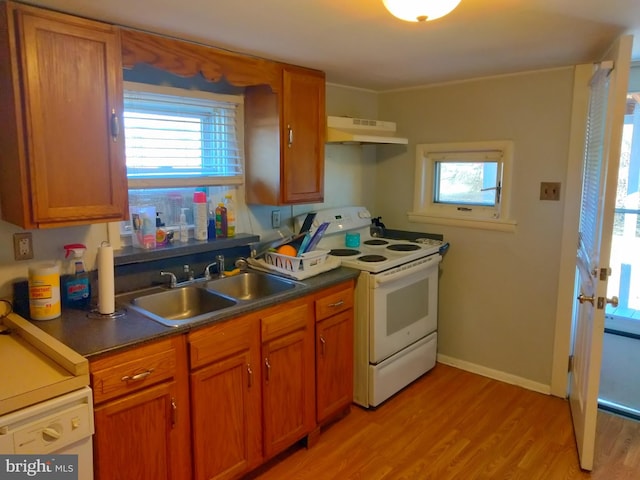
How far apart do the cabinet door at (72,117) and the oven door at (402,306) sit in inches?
58.5

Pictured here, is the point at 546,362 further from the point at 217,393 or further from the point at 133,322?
the point at 133,322

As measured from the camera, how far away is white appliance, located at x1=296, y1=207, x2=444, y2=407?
272 centimetres

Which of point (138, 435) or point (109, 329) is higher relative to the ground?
point (109, 329)

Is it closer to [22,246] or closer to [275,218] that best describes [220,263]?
[275,218]

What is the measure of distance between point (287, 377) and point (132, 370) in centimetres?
84

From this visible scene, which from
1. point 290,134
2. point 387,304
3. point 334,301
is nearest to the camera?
point 334,301

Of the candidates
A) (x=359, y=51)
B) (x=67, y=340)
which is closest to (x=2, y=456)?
A: (x=67, y=340)

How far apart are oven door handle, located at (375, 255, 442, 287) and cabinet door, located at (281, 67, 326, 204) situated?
0.65 meters

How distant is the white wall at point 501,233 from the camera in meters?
2.86

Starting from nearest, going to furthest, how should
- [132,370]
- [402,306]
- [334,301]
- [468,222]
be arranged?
[132,370]
[334,301]
[402,306]
[468,222]

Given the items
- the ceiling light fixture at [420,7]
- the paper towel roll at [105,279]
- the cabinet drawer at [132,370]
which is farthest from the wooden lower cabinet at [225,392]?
the ceiling light fixture at [420,7]

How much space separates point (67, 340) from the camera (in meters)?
1.64

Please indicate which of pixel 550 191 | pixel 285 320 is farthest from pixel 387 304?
pixel 550 191

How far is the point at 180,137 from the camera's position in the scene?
2.51 m
